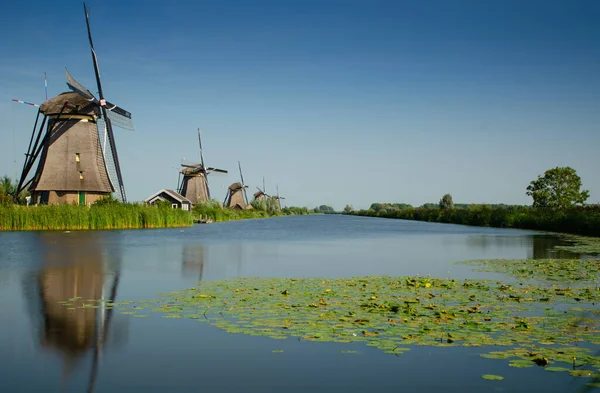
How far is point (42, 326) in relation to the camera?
278 inches

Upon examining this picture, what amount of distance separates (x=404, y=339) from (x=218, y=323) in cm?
256

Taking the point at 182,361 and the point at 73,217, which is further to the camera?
the point at 73,217

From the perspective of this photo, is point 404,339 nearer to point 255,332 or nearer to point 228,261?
point 255,332

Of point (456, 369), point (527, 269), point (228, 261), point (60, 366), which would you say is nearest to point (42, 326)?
point (60, 366)

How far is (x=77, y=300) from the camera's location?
905 centimetres

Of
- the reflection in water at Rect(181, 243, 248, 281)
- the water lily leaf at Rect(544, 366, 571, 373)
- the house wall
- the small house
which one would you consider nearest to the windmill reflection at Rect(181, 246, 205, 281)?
the reflection in water at Rect(181, 243, 248, 281)

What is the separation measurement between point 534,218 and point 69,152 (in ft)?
115

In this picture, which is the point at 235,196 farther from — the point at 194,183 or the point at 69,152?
the point at 69,152

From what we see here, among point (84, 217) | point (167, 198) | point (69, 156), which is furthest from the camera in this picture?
point (167, 198)

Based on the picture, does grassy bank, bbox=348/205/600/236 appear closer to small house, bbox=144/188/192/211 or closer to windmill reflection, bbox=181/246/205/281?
windmill reflection, bbox=181/246/205/281

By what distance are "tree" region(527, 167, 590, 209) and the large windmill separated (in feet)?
154

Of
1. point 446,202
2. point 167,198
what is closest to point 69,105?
point 167,198

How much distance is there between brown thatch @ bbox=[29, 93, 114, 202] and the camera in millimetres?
35719

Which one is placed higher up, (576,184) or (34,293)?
(576,184)
